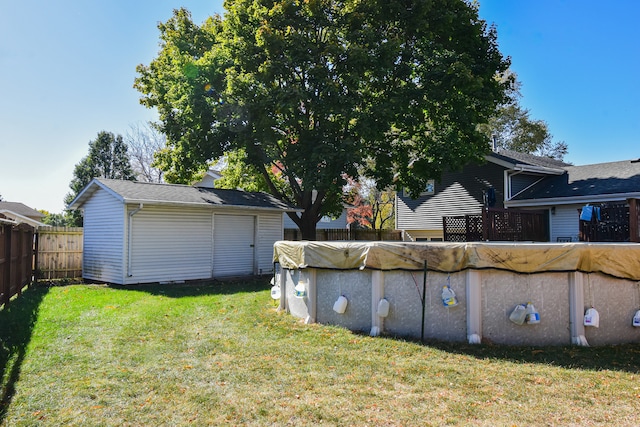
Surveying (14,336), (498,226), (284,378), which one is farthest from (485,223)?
(14,336)

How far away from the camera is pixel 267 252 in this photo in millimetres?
14844

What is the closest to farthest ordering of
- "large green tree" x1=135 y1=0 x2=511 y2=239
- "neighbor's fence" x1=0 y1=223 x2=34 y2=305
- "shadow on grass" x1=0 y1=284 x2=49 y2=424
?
1. "shadow on grass" x1=0 y1=284 x2=49 y2=424
2. "neighbor's fence" x1=0 y1=223 x2=34 y2=305
3. "large green tree" x1=135 y1=0 x2=511 y2=239

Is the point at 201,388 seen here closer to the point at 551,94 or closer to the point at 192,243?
the point at 192,243

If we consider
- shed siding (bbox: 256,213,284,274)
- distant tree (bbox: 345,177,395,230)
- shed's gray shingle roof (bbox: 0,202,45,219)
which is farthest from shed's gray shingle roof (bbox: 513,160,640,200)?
shed's gray shingle roof (bbox: 0,202,45,219)

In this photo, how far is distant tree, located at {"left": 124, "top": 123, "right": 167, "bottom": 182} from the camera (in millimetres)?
32906

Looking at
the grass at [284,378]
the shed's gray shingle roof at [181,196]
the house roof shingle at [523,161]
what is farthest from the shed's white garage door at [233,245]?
the house roof shingle at [523,161]

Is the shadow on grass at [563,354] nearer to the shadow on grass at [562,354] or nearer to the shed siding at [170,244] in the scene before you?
the shadow on grass at [562,354]

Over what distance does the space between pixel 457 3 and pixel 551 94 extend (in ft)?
30.4

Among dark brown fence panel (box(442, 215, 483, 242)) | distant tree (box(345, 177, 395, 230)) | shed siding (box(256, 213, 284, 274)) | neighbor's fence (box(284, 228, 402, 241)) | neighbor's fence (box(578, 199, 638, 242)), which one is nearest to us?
neighbor's fence (box(578, 199, 638, 242))

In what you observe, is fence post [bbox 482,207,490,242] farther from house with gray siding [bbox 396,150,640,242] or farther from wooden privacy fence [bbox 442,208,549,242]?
house with gray siding [bbox 396,150,640,242]

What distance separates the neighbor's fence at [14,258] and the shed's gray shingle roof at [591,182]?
52.4 ft

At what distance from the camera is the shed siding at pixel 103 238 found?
39.1 ft

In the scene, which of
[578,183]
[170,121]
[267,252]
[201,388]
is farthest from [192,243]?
[578,183]

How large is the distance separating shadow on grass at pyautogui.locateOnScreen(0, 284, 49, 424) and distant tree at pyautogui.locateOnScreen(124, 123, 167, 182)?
24.6 m
